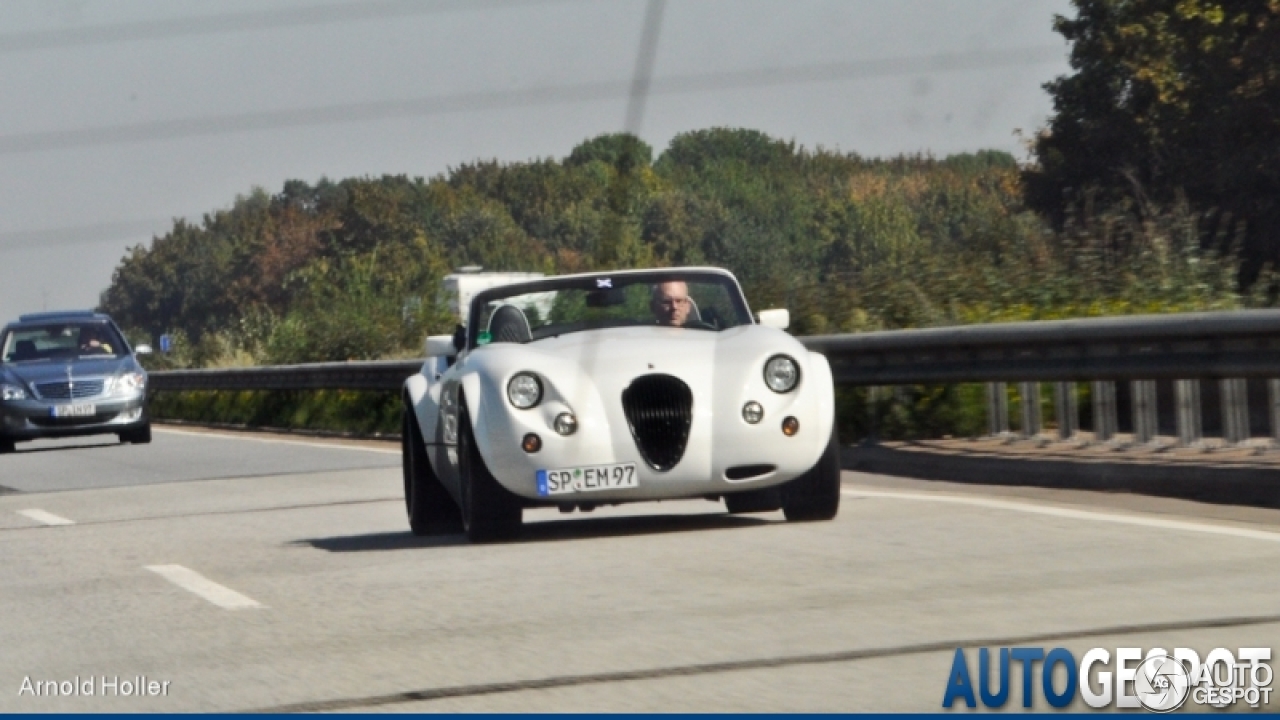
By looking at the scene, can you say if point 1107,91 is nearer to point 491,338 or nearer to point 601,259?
point 491,338

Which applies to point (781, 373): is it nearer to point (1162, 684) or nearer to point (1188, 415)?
point (1188, 415)

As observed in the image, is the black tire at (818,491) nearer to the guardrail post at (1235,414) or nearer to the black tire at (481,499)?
the black tire at (481,499)

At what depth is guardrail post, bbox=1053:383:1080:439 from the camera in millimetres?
13398

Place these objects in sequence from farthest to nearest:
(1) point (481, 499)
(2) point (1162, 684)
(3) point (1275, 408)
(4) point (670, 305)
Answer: (3) point (1275, 408)
(4) point (670, 305)
(1) point (481, 499)
(2) point (1162, 684)

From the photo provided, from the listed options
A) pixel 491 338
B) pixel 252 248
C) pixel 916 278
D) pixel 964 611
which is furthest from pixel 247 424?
pixel 252 248

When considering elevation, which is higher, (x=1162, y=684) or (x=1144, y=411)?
(x=1144, y=411)

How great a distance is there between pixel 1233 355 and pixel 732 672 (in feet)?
17.9

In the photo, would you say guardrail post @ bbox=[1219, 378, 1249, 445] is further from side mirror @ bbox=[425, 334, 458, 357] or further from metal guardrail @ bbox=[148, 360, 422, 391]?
metal guardrail @ bbox=[148, 360, 422, 391]

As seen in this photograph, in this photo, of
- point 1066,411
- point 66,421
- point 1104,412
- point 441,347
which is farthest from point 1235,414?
point 66,421

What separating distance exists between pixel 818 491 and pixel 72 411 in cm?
1690

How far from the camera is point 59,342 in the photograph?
26688mm

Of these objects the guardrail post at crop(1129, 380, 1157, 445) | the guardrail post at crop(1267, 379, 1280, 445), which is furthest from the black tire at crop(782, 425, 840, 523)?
the guardrail post at crop(1129, 380, 1157, 445)

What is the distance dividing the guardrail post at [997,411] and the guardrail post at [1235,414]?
2.42 meters

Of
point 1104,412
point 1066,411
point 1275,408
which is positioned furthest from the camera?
point 1066,411
